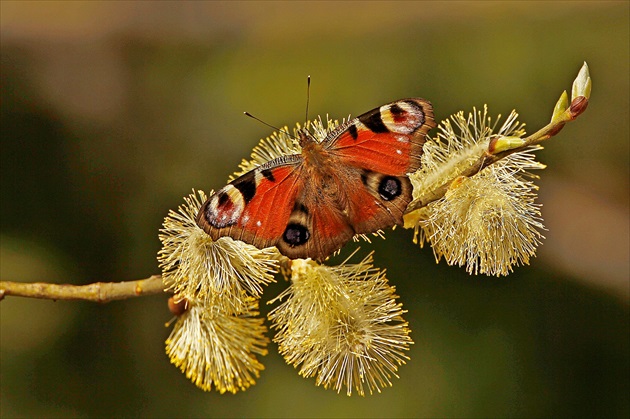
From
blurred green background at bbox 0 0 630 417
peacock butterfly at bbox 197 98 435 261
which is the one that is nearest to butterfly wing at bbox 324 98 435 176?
peacock butterfly at bbox 197 98 435 261

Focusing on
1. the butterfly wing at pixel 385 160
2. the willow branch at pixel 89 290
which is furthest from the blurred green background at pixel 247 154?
the butterfly wing at pixel 385 160

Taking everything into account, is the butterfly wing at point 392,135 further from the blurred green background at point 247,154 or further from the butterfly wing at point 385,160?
the blurred green background at point 247,154

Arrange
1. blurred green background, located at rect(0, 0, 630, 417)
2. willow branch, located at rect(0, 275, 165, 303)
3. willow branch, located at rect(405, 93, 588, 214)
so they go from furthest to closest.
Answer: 1. blurred green background, located at rect(0, 0, 630, 417)
2. willow branch, located at rect(0, 275, 165, 303)
3. willow branch, located at rect(405, 93, 588, 214)

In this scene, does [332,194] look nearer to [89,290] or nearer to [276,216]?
[276,216]

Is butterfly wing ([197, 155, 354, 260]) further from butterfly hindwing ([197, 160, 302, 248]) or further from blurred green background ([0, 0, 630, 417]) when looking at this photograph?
blurred green background ([0, 0, 630, 417])

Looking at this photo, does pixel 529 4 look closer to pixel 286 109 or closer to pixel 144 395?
pixel 286 109

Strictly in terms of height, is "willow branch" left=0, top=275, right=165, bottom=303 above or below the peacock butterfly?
below

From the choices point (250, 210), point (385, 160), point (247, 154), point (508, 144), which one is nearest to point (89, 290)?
point (250, 210)
